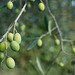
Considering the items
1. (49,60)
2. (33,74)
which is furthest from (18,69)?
(49,60)

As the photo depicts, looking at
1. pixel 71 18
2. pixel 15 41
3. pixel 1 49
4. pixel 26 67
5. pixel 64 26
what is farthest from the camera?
pixel 26 67

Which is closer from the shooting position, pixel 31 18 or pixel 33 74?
pixel 31 18

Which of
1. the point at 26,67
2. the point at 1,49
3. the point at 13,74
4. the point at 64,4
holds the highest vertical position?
the point at 1,49

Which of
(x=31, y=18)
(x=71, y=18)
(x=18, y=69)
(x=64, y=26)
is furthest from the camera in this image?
(x=18, y=69)

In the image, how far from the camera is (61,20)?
12.2ft

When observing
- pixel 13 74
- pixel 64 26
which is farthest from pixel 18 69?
pixel 64 26

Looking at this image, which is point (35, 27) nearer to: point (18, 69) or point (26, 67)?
point (26, 67)

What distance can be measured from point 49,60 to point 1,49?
290 cm

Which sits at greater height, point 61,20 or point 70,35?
point 61,20

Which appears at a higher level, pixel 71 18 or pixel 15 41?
pixel 15 41

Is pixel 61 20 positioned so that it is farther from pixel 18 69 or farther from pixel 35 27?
pixel 18 69

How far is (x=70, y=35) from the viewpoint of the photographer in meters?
3.59

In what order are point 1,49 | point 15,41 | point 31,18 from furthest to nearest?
point 31,18 → point 1,49 → point 15,41

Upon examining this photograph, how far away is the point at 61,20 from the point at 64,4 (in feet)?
1.41
